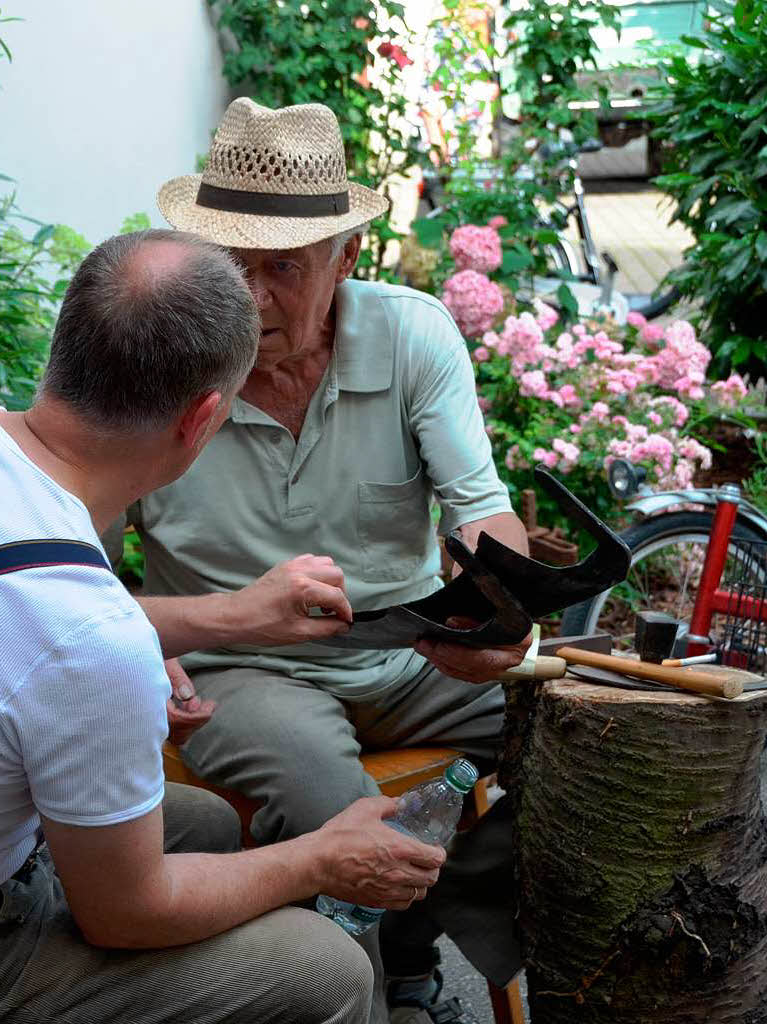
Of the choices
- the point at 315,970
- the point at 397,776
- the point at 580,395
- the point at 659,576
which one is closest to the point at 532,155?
the point at 580,395

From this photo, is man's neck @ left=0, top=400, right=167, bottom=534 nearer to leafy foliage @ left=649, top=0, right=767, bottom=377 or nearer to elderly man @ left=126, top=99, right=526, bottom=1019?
elderly man @ left=126, top=99, right=526, bottom=1019

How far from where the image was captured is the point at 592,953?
2133mm

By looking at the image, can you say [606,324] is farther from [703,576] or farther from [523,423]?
[703,576]

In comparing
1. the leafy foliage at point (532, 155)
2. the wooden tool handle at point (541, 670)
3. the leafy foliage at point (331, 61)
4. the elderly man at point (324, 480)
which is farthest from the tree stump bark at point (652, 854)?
the leafy foliage at point (331, 61)

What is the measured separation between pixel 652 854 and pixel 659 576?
3.10 metres

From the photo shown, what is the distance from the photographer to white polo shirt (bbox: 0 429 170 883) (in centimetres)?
133

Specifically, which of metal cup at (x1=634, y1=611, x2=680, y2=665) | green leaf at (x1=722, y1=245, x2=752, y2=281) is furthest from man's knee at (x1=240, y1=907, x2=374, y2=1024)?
green leaf at (x1=722, y1=245, x2=752, y2=281)

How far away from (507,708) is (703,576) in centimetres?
159

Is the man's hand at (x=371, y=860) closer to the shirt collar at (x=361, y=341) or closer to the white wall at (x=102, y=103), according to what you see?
the shirt collar at (x=361, y=341)

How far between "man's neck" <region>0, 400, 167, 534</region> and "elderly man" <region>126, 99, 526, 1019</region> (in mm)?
873

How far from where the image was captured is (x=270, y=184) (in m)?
2.38

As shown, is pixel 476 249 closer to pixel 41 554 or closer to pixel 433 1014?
pixel 433 1014

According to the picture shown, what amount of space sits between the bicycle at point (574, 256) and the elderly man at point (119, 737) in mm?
4712

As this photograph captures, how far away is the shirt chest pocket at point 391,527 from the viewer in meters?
2.56
